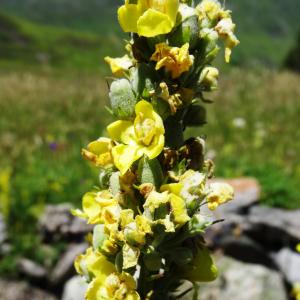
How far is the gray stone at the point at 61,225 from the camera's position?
659 centimetres

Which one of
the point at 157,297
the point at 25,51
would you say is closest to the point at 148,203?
the point at 157,297

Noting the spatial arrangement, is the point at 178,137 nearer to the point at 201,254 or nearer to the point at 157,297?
the point at 201,254

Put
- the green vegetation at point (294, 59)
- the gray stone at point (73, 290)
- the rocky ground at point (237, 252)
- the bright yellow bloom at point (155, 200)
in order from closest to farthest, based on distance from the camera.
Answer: the bright yellow bloom at point (155, 200) → the gray stone at point (73, 290) → the rocky ground at point (237, 252) → the green vegetation at point (294, 59)

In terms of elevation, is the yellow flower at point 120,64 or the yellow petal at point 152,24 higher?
the yellow petal at point 152,24

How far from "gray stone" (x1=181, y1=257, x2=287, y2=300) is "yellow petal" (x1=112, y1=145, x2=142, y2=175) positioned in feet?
13.8

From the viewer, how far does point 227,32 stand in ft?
7.12

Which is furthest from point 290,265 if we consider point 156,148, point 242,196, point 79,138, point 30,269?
point 156,148

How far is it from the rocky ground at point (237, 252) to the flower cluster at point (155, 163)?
160 inches

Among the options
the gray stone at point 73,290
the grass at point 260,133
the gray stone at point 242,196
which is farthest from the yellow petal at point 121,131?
the grass at point 260,133

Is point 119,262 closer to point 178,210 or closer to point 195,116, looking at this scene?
point 178,210

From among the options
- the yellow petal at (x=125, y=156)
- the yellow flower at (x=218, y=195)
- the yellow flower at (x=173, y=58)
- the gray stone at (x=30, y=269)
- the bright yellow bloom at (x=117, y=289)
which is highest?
the yellow flower at (x=173, y=58)

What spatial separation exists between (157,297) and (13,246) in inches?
186

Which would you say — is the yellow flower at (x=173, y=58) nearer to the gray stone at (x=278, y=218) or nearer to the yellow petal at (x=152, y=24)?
the yellow petal at (x=152, y=24)

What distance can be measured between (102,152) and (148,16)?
0.60 metres
